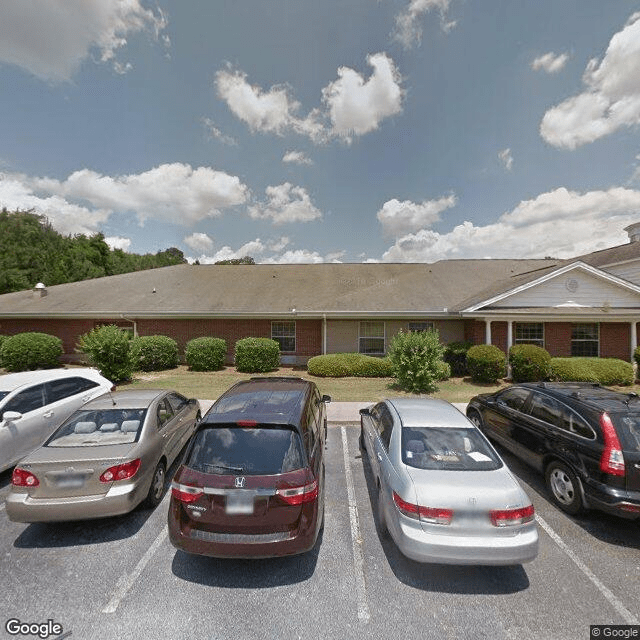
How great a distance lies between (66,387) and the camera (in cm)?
683

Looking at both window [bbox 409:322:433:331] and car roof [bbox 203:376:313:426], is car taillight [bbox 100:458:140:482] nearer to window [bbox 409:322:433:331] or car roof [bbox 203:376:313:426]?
car roof [bbox 203:376:313:426]

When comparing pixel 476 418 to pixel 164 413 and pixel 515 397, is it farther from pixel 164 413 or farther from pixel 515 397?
pixel 164 413

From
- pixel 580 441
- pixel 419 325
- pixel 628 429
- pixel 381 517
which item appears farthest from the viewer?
pixel 419 325

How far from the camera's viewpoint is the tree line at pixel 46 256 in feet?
122

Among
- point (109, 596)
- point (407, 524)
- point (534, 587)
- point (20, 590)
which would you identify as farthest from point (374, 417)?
point (20, 590)

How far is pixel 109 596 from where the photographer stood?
3172 mm

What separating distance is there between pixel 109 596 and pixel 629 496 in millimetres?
5861

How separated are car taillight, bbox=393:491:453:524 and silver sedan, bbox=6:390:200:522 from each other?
3367 millimetres

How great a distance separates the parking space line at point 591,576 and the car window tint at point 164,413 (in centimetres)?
561

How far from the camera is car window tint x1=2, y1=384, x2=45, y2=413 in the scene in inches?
223

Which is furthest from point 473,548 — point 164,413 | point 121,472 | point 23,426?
point 23,426

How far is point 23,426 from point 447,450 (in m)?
6.81

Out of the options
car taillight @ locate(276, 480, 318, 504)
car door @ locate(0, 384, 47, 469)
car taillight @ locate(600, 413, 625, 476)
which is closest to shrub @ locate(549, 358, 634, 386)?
car taillight @ locate(600, 413, 625, 476)

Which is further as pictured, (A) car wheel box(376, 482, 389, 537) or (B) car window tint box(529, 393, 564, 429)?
(B) car window tint box(529, 393, 564, 429)
